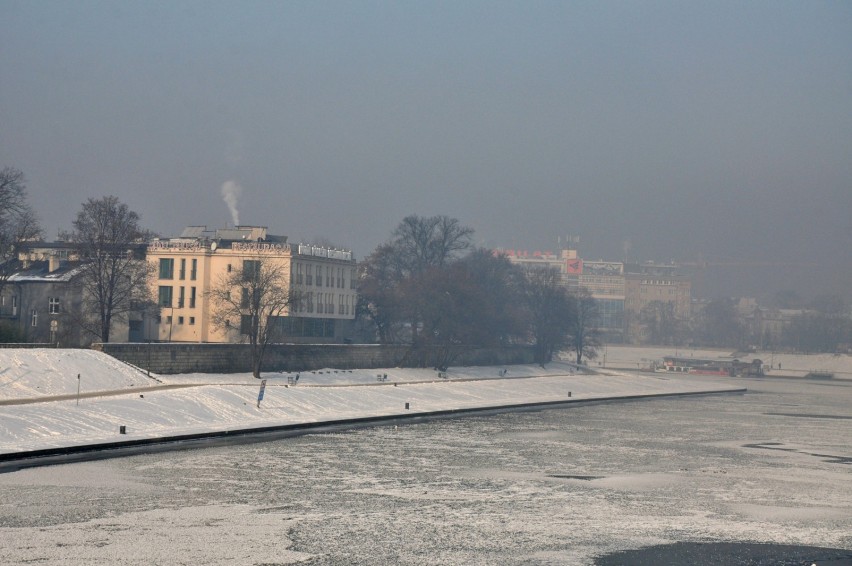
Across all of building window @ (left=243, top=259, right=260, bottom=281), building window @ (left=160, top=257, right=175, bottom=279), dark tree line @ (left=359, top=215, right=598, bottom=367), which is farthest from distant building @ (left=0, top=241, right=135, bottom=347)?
dark tree line @ (left=359, top=215, right=598, bottom=367)

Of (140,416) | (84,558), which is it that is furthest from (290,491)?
(140,416)

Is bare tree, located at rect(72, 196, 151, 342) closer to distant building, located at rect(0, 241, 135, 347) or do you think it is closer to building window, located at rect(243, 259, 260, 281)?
distant building, located at rect(0, 241, 135, 347)

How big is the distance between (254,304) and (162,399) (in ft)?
116

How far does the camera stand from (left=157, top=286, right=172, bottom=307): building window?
125 meters

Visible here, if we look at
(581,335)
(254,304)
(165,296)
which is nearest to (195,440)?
(254,304)

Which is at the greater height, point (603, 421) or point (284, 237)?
point (284, 237)

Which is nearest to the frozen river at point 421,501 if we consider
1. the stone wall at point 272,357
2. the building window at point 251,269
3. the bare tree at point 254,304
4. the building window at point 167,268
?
the stone wall at point 272,357

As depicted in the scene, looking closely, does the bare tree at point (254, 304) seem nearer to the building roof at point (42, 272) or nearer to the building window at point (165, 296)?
the building window at point (165, 296)

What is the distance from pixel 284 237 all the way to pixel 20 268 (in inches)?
1374

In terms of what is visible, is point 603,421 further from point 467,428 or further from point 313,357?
point 313,357

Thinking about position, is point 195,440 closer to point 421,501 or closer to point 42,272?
point 421,501

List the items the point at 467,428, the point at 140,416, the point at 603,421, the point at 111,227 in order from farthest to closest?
1. the point at 111,227
2. the point at 603,421
3. the point at 467,428
4. the point at 140,416

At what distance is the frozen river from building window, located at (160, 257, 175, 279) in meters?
66.4

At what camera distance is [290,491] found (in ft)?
128
